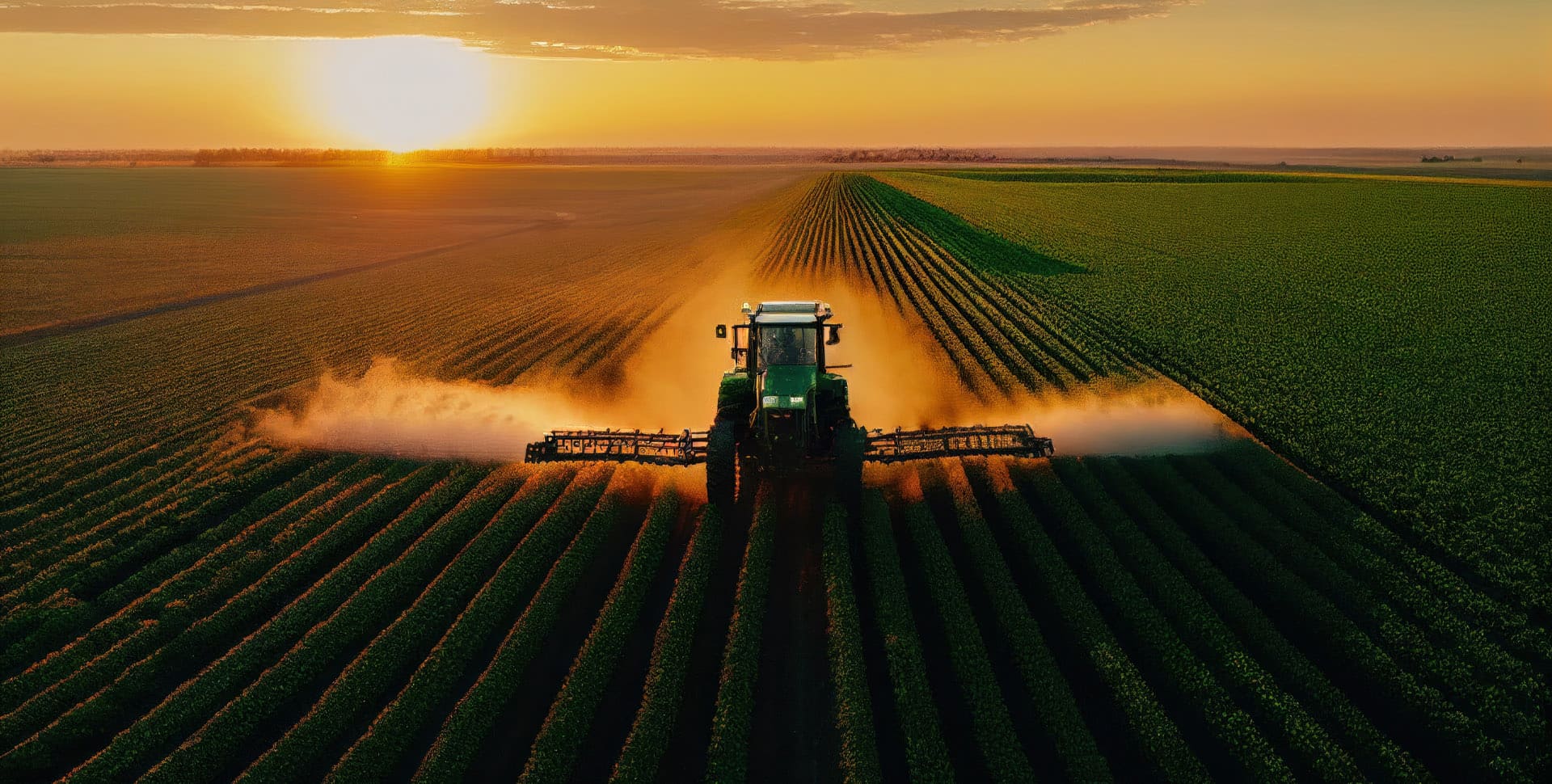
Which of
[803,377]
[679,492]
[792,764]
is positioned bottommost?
[792,764]

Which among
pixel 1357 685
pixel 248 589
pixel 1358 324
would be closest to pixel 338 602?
pixel 248 589

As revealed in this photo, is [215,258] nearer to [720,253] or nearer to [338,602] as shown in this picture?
[720,253]

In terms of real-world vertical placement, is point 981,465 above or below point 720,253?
below

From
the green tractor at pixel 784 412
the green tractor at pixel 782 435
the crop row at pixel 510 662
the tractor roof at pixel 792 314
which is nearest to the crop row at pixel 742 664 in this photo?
the green tractor at pixel 784 412

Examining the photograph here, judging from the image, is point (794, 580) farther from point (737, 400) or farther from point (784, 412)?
point (737, 400)

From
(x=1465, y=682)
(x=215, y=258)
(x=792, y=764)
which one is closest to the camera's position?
(x=792, y=764)

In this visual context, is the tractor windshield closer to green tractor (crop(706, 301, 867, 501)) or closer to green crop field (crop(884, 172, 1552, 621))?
green tractor (crop(706, 301, 867, 501))

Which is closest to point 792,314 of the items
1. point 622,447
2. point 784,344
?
point 784,344
